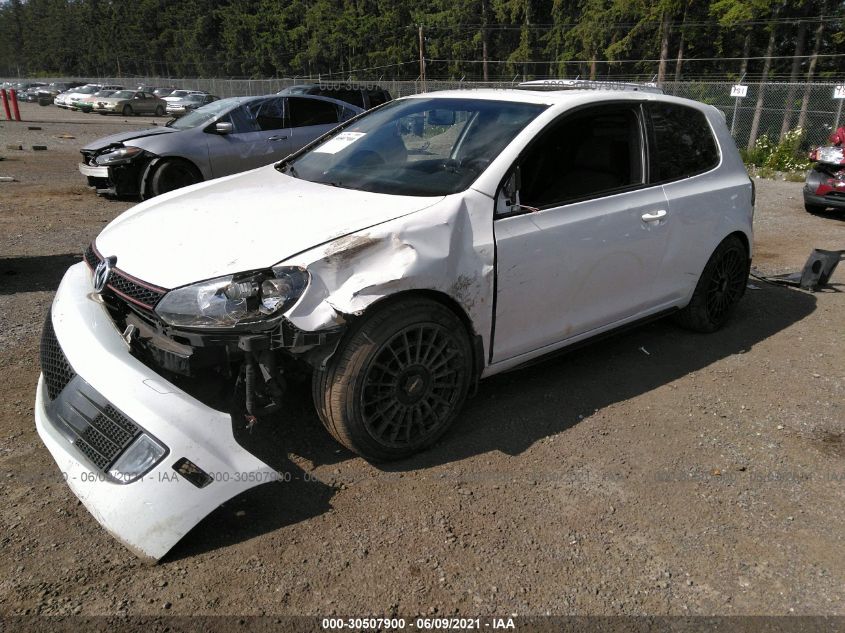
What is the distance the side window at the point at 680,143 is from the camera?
4254mm

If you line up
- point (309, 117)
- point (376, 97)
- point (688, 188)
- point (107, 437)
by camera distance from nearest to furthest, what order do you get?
point (107, 437) → point (688, 188) → point (309, 117) → point (376, 97)

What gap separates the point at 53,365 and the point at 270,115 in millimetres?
7894

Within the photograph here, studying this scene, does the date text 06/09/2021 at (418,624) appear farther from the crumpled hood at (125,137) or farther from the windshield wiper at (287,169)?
the crumpled hood at (125,137)

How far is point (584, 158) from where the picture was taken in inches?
157

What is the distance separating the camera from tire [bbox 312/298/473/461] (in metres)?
2.93

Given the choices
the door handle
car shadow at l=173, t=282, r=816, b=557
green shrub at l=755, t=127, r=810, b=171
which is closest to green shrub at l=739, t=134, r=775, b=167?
green shrub at l=755, t=127, r=810, b=171

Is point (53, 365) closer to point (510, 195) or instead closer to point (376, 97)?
point (510, 195)

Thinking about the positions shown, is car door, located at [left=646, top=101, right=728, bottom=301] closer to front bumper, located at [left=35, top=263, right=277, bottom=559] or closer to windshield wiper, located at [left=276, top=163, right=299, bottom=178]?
windshield wiper, located at [left=276, top=163, right=299, bottom=178]

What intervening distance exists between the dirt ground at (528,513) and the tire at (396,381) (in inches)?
7.1

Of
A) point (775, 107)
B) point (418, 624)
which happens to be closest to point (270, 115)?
point (418, 624)

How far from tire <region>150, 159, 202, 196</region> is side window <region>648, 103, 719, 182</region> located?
7086 mm

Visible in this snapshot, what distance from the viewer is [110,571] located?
8.31 ft

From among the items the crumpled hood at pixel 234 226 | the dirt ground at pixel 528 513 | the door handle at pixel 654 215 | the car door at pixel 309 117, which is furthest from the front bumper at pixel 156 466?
the car door at pixel 309 117

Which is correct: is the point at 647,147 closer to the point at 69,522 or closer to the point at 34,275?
the point at 69,522
